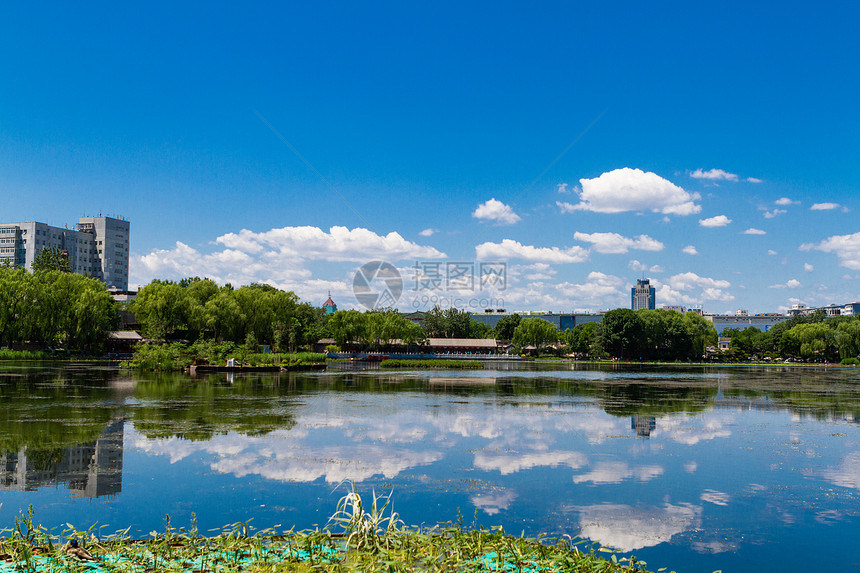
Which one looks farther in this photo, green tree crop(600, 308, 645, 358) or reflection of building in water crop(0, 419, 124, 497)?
green tree crop(600, 308, 645, 358)

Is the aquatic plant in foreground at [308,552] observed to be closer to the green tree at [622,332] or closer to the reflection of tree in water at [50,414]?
the reflection of tree in water at [50,414]

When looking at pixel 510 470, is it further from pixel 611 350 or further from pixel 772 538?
pixel 611 350

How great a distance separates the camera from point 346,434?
14.0m

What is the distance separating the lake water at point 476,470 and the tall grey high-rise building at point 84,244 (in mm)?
137217

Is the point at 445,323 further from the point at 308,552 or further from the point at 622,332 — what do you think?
the point at 308,552

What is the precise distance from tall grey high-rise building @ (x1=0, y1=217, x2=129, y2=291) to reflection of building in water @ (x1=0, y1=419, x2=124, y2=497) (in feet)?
464

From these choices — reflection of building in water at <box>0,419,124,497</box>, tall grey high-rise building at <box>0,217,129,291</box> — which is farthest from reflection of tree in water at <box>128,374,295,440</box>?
tall grey high-rise building at <box>0,217,129,291</box>

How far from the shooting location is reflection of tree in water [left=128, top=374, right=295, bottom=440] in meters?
14.2

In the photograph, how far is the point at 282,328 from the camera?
69188 millimetres

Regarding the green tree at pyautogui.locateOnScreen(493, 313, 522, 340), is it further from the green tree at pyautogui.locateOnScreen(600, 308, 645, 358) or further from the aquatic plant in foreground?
the aquatic plant in foreground

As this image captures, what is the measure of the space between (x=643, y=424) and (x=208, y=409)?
1246 cm

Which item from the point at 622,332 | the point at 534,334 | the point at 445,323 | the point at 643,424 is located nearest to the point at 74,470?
the point at 643,424

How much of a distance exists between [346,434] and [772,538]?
9.06m

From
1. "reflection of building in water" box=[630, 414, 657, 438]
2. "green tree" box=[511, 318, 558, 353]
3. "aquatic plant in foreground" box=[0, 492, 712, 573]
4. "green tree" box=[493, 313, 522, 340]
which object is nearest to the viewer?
"aquatic plant in foreground" box=[0, 492, 712, 573]
